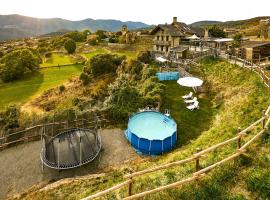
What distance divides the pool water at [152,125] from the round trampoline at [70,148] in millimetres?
3941

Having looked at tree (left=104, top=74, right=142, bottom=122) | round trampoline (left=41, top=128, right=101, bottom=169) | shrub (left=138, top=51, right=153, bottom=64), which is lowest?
round trampoline (left=41, top=128, right=101, bottom=169)

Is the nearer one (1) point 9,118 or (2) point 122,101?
(1) point 9,118

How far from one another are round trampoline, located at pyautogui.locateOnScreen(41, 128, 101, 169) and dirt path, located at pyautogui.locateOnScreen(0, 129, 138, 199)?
0.60 metres

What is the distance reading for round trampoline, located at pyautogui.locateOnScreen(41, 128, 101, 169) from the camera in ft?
68.8

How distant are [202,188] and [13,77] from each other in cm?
5470

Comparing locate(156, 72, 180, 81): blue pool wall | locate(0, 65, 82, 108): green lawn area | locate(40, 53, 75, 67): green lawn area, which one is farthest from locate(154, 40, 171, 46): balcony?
locate(40, 53, 75, 67): green lawn area

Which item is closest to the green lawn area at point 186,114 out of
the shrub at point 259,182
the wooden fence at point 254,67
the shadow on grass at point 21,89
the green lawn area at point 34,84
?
the wooden fence at point 254,67

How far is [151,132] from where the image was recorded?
24750 mm

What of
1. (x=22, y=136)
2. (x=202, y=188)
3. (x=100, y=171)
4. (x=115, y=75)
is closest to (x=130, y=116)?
(x=100, y=171)

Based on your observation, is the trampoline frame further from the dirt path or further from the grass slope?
the grass slope

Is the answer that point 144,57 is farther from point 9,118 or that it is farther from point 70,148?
point 70,148

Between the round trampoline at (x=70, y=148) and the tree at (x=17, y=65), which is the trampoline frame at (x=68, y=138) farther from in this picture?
the tree at (x=17, y=65)

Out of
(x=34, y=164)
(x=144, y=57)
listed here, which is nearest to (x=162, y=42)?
(x=144, y=57)

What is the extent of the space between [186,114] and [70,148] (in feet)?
42.8
